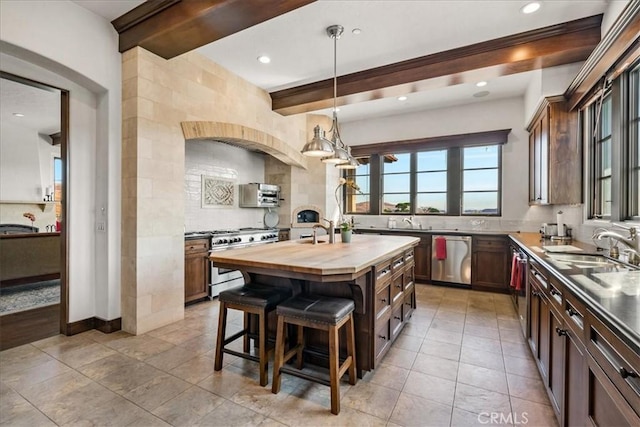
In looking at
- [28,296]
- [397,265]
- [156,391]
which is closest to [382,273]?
[397,265]

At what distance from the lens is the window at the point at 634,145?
240 cm

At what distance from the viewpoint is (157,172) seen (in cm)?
324

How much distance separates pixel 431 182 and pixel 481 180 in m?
0.84

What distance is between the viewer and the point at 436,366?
97.3 inches

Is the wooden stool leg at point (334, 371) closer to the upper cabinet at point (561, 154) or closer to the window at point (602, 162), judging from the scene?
the window at point (602, 162)

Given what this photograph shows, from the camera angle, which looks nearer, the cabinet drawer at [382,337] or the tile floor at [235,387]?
the tile floor at [235,387]

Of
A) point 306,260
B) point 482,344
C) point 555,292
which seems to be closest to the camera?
point 555,292

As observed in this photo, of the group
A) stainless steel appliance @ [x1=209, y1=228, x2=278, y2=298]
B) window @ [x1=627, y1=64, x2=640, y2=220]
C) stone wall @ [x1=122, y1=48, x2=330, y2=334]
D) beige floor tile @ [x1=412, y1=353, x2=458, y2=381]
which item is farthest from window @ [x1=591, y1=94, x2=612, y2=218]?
stainless steel appliance @ [x1=209, y1=228, x2=278, y2=298]

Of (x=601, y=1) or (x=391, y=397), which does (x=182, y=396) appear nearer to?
(x=391, y=397)

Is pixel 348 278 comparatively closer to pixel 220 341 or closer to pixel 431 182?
pixel 220 341

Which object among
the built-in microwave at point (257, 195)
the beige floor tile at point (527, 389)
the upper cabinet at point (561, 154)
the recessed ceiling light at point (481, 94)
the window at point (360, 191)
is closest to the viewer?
the beige floor tile at point (527, 389)

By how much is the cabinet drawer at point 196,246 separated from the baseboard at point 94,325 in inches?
42.9

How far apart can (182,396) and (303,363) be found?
0.90 m

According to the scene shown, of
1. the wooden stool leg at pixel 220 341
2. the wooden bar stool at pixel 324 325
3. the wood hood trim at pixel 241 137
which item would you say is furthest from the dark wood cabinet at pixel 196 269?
the wooden bar stool at pixel 324 325
